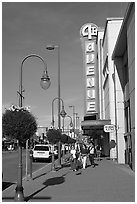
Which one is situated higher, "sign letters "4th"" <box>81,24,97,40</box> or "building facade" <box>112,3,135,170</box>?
"sign letters "4th"" <box>81,24,97,40</box>

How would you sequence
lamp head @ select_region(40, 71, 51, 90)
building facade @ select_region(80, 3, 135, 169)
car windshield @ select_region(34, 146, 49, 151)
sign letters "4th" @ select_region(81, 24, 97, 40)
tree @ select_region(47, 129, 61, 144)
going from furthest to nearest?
sign letters "4th" @ select_region(81, 24, 97, 40), car windshield @ select_region(34, 146, 49, 151), tree @ select_region(47, 129, 61, 144), building facade @ select_region(80, 3, 135, 169), lamp head @ select_region(40, 71, 51, 90)

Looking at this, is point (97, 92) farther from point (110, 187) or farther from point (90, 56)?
point (110, 187)

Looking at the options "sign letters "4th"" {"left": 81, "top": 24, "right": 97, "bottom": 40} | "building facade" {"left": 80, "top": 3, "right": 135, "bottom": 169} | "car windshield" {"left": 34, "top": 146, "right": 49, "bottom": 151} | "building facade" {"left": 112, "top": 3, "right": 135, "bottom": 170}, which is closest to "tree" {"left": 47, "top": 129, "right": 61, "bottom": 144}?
"building facade" {"left": 80, "top": 3, "right": 135, "bottom": 169}

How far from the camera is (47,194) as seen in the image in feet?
36.8

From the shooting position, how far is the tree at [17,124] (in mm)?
10656

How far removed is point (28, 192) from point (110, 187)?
306 cm

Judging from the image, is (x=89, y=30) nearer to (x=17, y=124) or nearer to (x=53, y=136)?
(x=53, y=136)

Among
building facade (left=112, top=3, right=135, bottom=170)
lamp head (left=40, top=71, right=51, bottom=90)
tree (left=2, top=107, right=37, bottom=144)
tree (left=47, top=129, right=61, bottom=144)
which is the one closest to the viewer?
tree (left=2, top=107, right=37, bottom=144)

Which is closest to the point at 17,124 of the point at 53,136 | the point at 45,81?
the point at 45,81

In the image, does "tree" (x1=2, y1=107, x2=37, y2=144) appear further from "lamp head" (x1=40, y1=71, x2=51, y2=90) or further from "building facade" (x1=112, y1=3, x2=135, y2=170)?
"building facade" (x1=112, y1=3, x2=135, y2=170)

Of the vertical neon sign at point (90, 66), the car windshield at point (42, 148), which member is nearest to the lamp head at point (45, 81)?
the car windshield at point (42, 148)

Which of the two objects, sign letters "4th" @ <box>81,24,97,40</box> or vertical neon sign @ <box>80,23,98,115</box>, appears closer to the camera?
vertical neon sign @ <box>80,23,98,115</box>

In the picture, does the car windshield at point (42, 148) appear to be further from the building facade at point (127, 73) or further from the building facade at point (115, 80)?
the building facade at point (127, 73)

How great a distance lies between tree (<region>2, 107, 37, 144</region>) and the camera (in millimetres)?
10656
